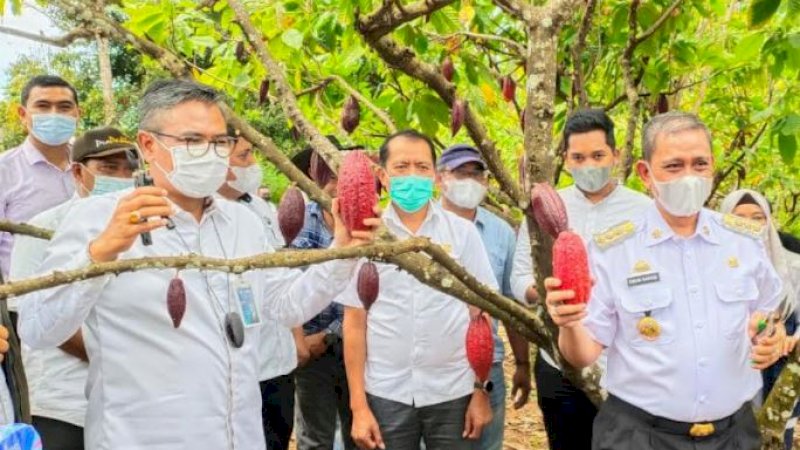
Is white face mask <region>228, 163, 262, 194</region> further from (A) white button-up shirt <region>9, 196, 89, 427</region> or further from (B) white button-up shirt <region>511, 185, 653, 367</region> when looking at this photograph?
(B) white button-up shirt <region>511, 185, 653, 367</region>

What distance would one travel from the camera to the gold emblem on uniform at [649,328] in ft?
6.46

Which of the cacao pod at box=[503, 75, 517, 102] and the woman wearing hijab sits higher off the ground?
the cacao pod at box=[503, 75, 517, 102]

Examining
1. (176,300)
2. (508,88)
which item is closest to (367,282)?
(176,300)

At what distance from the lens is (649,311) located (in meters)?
1.99

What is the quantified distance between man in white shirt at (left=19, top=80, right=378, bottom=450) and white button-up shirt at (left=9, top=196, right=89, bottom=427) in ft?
1.27

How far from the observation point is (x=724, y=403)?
77.2 inches

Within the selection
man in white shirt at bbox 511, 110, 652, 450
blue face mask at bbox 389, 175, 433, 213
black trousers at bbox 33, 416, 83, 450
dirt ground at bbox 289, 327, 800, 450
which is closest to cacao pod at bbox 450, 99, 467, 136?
blue face mask at bbox 389, 175, 433, 213

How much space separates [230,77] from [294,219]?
2302 mm

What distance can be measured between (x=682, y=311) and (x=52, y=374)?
5.69 feet

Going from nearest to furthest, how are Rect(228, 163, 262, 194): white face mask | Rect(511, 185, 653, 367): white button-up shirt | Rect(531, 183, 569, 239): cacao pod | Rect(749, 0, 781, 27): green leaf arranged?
Rect(531, 183, 569, 239): cacao pod < Rect(749, 0, 781, 27): green leaf < Rect(511, 185, 653, 367): white button-up shirt < Rect(228, 163, 262, 194): white face mask

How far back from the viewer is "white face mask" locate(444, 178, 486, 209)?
313 centimetres

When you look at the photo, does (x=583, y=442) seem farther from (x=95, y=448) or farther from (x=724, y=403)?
(x=95, y=448)

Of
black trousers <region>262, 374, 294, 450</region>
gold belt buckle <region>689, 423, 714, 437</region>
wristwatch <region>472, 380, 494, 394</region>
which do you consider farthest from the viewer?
black trousers <region>262, 374, 294, 450</region>

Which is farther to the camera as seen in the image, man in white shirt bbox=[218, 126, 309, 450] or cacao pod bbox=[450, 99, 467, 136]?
man in white shirt bbox=[218, 126, 309, 450]
